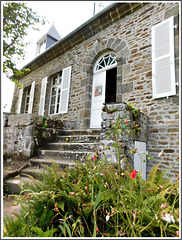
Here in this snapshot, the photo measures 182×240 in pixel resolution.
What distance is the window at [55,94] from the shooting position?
24.6 ft

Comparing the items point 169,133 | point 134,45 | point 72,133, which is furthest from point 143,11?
point 72,133

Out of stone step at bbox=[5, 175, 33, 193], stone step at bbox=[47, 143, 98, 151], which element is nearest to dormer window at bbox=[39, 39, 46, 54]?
stone step at bbox=[47, 143, 98, 151]

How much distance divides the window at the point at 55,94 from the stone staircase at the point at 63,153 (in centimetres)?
341

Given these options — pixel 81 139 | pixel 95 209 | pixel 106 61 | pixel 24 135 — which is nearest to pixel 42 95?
pixel 106 61

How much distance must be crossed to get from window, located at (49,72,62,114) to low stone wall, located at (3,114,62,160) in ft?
11.2

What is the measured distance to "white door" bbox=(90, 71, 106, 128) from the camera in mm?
5773

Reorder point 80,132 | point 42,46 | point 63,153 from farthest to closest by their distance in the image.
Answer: point 42,46, point 80,132, point 63,153

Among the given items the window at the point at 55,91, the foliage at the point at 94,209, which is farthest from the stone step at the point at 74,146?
the window at the point at 55,91

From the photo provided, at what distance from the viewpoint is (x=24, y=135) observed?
3611mm

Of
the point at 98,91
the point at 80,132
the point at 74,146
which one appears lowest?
the point at 74,146

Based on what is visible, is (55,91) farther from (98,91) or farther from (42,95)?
(98,91)

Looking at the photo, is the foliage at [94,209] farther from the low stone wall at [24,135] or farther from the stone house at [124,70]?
the low stone wall at [24,135]

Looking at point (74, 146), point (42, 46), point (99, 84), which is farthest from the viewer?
point (42, 46)

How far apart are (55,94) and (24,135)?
4.51 meters
